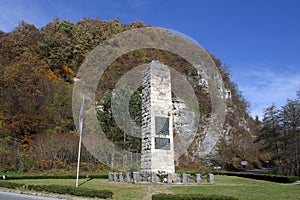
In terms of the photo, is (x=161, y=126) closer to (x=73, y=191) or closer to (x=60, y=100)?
(x=73, y=191)

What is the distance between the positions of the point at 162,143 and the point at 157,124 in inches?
43.6

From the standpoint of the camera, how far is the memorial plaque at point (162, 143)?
15.5 meters

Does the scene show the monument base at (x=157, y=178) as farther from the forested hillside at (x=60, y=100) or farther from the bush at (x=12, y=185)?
the forested hillside at (x=60, y=100)

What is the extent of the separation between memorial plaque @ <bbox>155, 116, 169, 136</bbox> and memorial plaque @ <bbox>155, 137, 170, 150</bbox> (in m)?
0.30

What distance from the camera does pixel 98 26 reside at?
2082 inches

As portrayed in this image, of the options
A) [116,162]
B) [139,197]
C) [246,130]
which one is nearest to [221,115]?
[246,130]

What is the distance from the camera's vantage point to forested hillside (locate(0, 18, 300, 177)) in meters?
26.5

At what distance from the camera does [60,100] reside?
34.5 metres

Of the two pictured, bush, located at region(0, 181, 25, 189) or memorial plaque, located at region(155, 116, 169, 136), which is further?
memorial plaque, located at region(155, 116, 169, 136)

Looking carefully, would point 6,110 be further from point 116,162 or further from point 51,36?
point 51,36

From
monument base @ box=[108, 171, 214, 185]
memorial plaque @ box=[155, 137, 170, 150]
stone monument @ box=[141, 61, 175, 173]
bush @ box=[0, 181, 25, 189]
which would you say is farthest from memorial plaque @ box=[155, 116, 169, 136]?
bush @ box=[0, 181, 25, 189]

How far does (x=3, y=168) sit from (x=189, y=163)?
20.4m

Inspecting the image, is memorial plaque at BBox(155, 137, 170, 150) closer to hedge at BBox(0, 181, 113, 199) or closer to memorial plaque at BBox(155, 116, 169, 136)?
memorial plaque at BBox(155, 116, 169, 136)

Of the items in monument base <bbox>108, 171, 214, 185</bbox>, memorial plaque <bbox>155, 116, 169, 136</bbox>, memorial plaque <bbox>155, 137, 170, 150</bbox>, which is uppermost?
memorial plaque <bbox>155, 116, 169, 136</bbox>
